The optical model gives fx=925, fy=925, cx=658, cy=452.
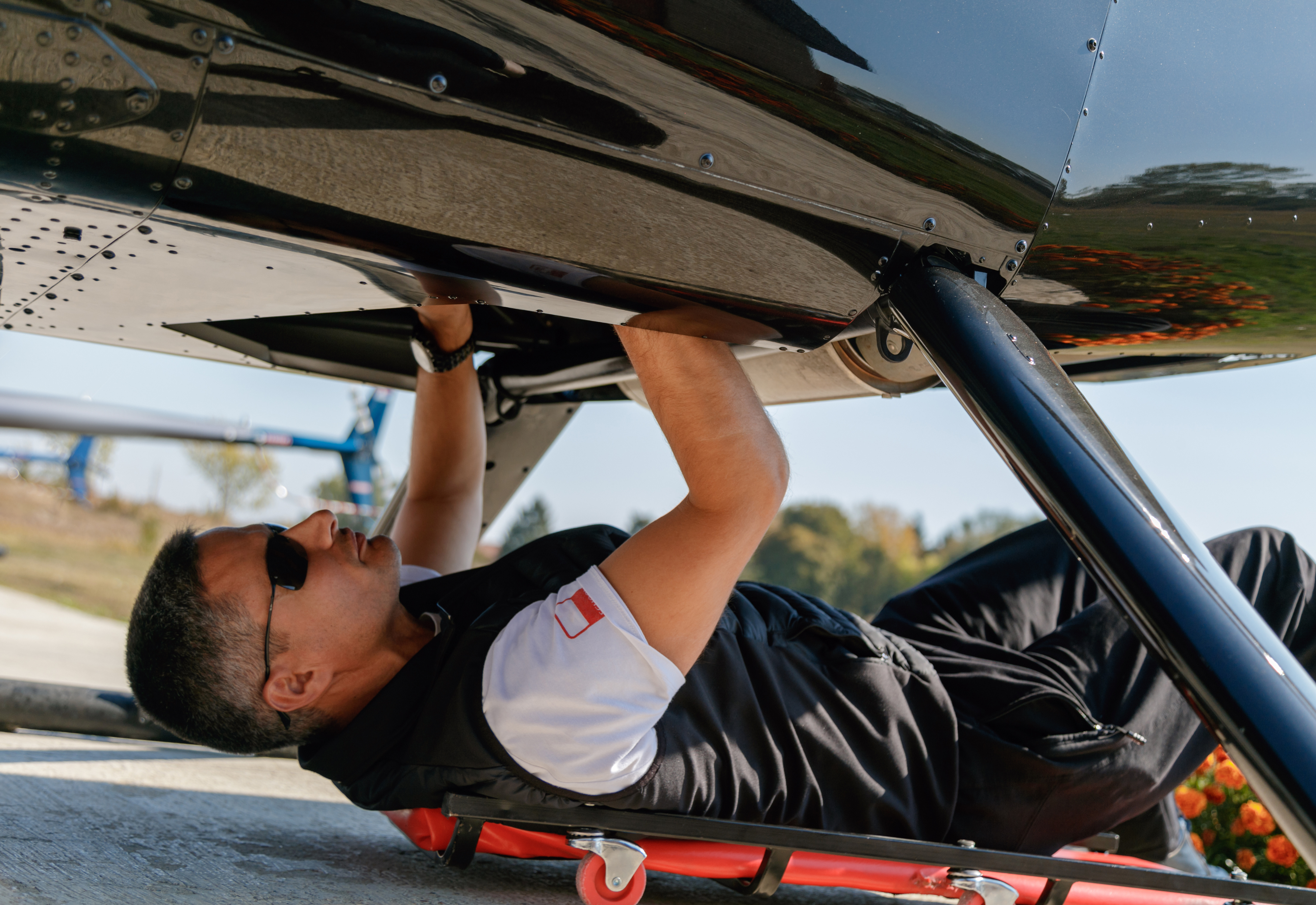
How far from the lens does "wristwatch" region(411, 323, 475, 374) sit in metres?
2.28

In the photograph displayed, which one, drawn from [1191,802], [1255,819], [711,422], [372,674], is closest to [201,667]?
[372,674]

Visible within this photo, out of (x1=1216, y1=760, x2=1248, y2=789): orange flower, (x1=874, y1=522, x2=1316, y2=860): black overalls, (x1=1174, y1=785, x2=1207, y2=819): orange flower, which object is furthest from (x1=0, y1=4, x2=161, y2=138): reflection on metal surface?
(x1=1216, y1=760, x2=1248, y2=789): orange flower

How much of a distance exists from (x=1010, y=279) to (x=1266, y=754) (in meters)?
0.77

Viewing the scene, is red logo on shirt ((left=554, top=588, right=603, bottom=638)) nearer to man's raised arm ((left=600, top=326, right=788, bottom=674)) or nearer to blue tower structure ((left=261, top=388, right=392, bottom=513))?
man's raised arm ((left=600, top=326, right=788, bottom=674))

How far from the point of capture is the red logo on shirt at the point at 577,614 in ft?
4.74

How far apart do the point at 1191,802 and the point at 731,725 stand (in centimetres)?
185

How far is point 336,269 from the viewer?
1335 millimetres

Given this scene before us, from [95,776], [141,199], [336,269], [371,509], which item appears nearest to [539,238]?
[336,269]

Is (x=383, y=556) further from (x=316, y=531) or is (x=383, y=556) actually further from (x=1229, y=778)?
(x=1229, y=778)

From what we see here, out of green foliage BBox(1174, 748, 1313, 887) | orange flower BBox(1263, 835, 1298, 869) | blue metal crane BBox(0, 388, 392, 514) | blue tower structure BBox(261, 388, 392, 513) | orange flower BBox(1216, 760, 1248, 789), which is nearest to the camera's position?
orange flower BBox(1263, 835, 1298, 869)

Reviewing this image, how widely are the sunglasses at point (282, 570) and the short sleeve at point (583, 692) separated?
1.58 ft

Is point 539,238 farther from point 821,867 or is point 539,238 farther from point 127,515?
point 127,515

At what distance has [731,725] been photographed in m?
1.64

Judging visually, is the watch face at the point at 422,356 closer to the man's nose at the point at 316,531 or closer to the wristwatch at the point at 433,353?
the wristwatch at the point at 433,353
